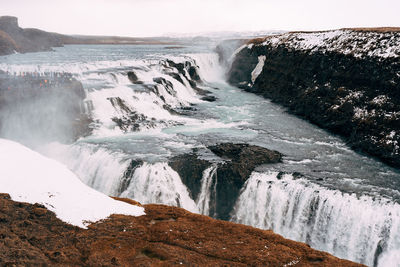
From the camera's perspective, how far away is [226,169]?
1803cm

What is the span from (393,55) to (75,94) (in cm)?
2561

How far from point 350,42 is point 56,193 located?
3046 cm

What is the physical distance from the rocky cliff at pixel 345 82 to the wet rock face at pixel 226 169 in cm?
799

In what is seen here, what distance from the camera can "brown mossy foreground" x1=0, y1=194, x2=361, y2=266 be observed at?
27.1ft

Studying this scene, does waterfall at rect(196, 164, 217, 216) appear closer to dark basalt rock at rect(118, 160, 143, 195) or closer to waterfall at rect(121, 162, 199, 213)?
waterfall at rect(121, 162, 199, 213)

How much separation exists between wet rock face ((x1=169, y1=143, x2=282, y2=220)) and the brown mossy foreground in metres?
6.96

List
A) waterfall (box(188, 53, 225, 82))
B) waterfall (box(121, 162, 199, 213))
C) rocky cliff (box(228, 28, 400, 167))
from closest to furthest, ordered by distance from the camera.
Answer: waterfall (box(121, 162, 199, 213))
rocky cliff (box(228, 28, 400, 167))
waterfall (box(188, 53, 225, 82))

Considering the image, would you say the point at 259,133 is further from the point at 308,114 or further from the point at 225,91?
the point at 225,91

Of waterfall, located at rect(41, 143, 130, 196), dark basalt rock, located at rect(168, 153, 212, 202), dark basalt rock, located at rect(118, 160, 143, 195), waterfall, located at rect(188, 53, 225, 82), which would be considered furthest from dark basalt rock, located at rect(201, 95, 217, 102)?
dark basalt rock, located at rect(118, 160, 143, 195)

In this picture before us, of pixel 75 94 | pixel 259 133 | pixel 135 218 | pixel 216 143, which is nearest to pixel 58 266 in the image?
pixel 135 218

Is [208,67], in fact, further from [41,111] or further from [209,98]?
[41,111]

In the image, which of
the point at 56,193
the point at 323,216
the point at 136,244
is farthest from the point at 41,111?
the point at 323,216

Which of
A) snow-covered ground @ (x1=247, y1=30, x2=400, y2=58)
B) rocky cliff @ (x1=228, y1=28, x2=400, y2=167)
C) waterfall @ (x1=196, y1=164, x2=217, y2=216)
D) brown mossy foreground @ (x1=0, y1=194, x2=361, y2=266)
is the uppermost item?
snow-covered ground @ (x1=247, y1=30, x2=400, y2=58)

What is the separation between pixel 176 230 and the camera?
991 centimetres
